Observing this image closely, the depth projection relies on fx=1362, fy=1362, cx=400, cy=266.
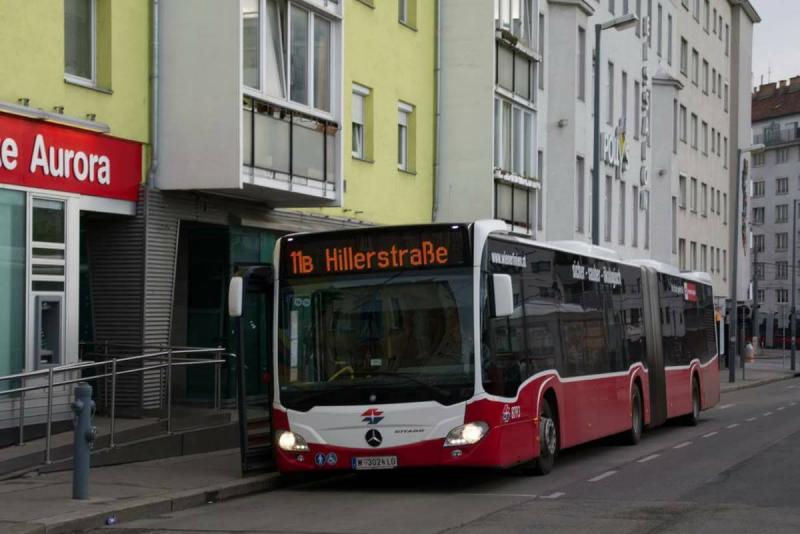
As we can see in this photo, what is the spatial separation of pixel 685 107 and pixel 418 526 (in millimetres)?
50166

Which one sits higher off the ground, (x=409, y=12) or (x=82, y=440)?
(x=409, y=12)

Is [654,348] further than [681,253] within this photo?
No

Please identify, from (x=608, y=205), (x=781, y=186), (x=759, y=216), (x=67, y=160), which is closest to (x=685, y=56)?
(x=608, y=205)

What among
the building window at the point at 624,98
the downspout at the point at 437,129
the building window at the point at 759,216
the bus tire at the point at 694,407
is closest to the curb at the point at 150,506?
the bus tire at the point at 694,407

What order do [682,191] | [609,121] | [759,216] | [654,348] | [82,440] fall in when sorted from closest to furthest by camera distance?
1. [82,440]
2. [654,348]
3. [609,121]
4. [682,191]
5. [759,216]

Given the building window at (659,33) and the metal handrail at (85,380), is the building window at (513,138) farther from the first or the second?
the building window at (659,33)

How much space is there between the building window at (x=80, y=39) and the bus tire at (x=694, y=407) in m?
13.1

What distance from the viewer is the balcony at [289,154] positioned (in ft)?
66.5

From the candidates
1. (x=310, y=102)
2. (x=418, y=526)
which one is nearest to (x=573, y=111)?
(x=310, y=102)

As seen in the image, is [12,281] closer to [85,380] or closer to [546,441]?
[85,380]

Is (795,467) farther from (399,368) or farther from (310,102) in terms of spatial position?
(310,102)

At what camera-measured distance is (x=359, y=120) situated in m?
26.5

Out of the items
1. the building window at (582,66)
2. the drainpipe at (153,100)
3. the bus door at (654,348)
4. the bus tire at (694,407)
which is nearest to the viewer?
the drainpipe at (153,100)

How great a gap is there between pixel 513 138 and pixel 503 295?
1832cm
